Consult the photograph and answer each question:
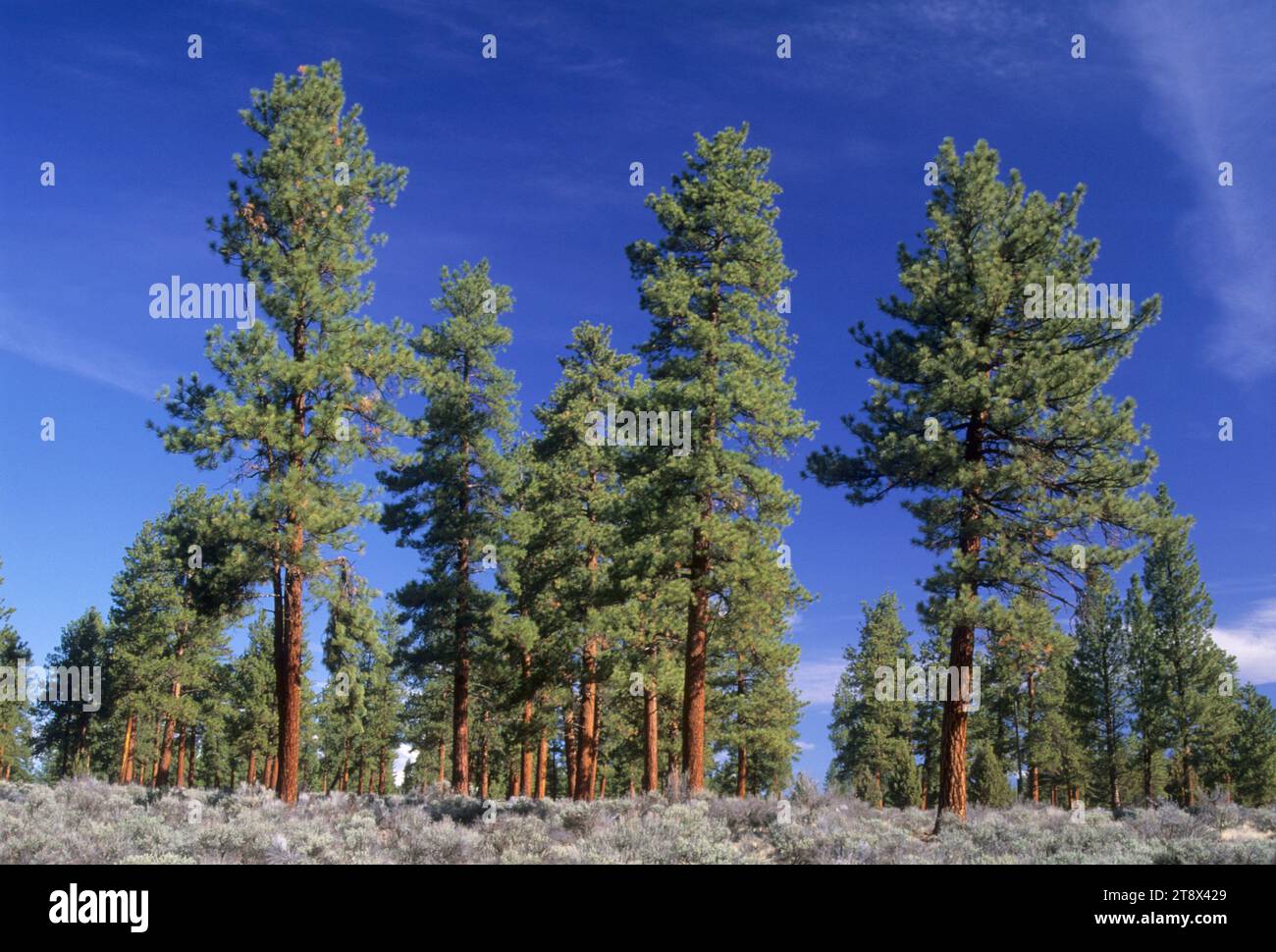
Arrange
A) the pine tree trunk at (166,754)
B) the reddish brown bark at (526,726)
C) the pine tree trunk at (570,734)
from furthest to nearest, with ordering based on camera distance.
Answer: the pine tree trunk at (166,754) < the pine tree trunk at (570,734) < the reddish brown bark at (526,726)

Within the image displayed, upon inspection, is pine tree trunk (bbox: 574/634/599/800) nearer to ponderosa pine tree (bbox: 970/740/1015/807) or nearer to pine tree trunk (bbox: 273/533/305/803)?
pine tree trunk (bbox: 273/533/305/803)

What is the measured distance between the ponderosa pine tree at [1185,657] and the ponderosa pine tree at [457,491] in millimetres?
35562

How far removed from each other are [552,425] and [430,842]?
20312 mm

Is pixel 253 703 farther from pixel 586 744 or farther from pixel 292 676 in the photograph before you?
pixel 292 676

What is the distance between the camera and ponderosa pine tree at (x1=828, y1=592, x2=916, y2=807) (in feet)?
167

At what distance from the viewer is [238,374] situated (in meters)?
19.7

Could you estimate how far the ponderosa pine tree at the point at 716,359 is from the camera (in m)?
22.2

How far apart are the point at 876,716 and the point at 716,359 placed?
116ft

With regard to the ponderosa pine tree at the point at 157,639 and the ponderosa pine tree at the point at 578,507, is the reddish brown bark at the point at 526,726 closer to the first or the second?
the ponderosa pine tree at the point at 578,507

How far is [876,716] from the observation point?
5166 centimetres

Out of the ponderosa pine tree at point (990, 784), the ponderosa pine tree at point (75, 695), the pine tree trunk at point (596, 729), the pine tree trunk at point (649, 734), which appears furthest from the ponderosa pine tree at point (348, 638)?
the ponderosa pine tree at point (75, 695)
